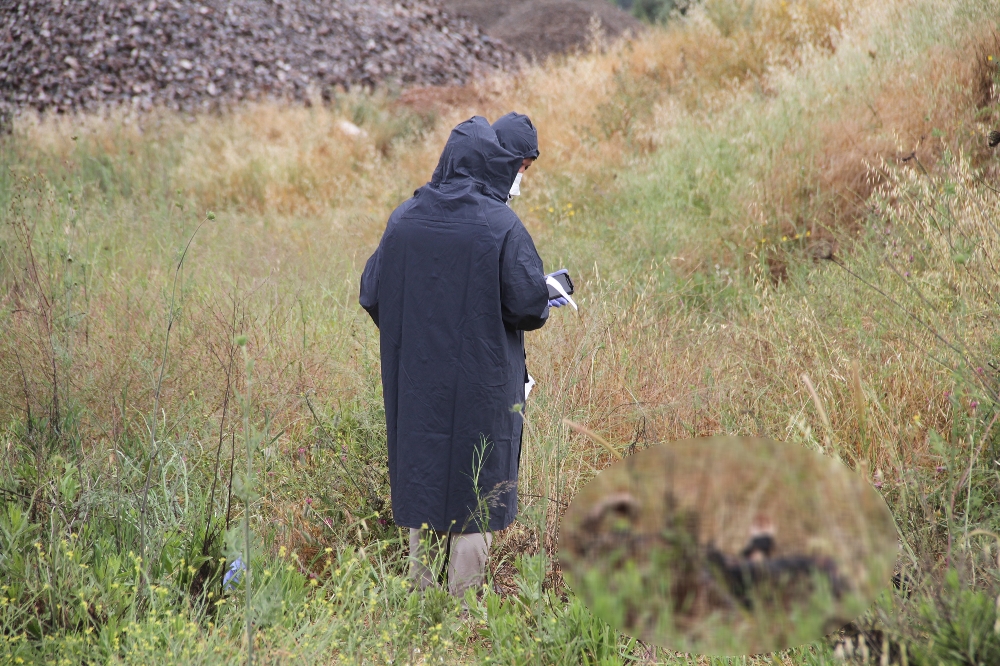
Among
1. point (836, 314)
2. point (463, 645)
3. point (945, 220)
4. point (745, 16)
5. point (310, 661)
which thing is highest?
point (745, 16)

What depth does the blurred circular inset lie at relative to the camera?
1.23 meters

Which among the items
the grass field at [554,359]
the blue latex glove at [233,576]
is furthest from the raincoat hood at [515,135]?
the blue latex glove at [233,576]

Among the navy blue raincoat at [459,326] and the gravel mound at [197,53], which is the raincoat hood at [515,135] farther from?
the gravel mound at [197,53]

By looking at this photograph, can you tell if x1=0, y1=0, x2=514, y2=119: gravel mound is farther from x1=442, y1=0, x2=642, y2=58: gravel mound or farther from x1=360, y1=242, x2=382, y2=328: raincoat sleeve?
x1=360, y1=242, x2=382, y2=328: raincoat sleeve

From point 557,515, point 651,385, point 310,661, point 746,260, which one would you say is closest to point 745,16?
point 746,260

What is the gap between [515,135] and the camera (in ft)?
8.74

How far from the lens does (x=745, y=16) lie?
8.84 meters

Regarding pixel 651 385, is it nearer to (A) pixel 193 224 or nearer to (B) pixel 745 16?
(A) pixel 193 224

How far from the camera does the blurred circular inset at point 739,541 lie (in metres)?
1.23

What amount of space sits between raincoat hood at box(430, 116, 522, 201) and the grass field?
2.61 ft

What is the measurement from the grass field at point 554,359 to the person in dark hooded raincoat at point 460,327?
0.20 m

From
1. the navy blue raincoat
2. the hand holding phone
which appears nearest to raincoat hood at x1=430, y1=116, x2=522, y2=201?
the navy blue raincoat

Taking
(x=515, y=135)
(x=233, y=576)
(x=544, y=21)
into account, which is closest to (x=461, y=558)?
(x=233, y=576)

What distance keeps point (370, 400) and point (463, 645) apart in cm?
133
